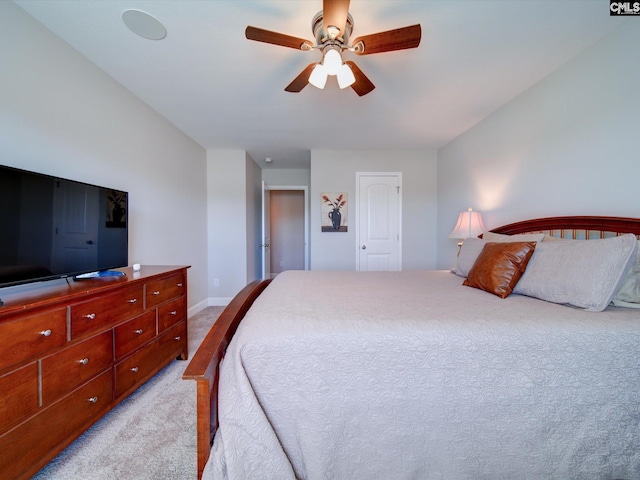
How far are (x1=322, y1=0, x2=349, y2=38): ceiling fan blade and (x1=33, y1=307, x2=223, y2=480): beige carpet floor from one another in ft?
7.74

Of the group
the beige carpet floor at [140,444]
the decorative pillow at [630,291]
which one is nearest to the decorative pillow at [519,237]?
the decorative pillow at [630,291]

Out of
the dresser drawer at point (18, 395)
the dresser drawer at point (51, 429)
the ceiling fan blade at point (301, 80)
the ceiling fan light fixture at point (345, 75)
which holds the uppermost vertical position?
the ceiling fan blade at point (301, 80)

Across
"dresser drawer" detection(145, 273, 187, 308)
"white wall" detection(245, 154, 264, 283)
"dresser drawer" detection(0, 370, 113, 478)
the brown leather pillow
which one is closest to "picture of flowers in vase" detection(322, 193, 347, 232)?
"white wall" detection(245, 154, 264, 283)

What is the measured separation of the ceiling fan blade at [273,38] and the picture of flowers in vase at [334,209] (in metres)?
2.43

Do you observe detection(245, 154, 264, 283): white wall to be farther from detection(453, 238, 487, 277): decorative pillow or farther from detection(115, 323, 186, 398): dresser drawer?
detection(453, 238, 487, 277): decorative pillow

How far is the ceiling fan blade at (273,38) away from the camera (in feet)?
4.14

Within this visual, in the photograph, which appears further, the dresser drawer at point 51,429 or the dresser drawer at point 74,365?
the dresser drawer at point 74,365

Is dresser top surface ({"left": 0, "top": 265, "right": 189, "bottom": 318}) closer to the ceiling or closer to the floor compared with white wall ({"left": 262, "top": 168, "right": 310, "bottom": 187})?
closer to the floor

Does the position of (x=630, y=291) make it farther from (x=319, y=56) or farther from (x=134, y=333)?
(x=134, y=333)

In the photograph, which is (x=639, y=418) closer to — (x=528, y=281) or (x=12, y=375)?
(x=528, y=281)

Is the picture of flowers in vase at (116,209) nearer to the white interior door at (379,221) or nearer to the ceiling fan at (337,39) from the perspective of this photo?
the ceiling fan at (337,39)

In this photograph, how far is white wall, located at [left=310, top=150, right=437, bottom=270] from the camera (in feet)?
12.3

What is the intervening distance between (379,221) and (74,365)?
3.56 meters

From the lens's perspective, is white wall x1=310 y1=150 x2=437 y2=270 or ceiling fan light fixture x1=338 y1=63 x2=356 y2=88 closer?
ceiling fan light fixture x1=338 y1=63 x2=356 y2=88
